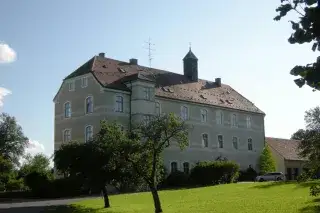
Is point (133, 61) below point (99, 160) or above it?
above

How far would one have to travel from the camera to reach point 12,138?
80.7m

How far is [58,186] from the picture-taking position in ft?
132

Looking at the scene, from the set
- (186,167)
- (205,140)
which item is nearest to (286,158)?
(205,140)

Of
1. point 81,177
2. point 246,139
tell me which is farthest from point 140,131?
point 246,139

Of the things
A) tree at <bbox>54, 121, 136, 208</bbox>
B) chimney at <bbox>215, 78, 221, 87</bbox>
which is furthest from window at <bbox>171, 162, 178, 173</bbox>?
tree at <bbox>54, 121, 136, 208</bbox>

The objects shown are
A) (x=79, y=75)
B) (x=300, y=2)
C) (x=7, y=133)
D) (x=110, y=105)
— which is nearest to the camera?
(x=300, y=2)

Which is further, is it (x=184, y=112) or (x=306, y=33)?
(x=184, y=112)

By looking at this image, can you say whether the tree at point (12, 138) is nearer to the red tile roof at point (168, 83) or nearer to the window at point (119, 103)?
the red tile roof at point (168, 83)

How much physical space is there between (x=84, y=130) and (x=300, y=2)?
43.4 meters

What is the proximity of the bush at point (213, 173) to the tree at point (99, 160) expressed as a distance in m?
22.7

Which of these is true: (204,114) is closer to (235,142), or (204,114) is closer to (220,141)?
(220,141)

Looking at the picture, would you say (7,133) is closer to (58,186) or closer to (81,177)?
(58,186)

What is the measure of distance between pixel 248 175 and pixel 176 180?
46.3 ft

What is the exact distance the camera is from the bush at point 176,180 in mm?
47531
